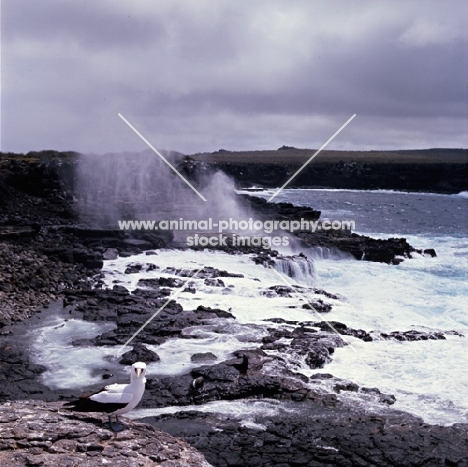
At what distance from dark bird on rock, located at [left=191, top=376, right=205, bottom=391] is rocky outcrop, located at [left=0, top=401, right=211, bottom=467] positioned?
439 centimetres

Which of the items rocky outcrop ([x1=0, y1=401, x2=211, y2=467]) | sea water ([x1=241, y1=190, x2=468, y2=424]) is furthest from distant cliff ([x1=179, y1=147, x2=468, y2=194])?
rocky outcrop ([x1=0, y1=401, x2=211, y2=467])

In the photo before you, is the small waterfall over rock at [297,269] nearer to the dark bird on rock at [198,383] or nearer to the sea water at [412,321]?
the sea water at [412,321]

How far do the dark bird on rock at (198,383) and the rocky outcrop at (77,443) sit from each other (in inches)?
173

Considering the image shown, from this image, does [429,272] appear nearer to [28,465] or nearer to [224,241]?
[224,241]

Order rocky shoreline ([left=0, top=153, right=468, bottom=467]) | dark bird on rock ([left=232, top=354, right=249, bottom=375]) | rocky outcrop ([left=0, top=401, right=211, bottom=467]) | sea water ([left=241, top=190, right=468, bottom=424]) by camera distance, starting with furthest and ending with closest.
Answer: dark bird on rock ([left=232, top=354, right=249, bottom=375]) < sea water ([left=241, top=190, right=468, bottom=424]) < rocky shoreline ([left=0, top=153, right=468, bottom=467]) < rocky outcrop ([left=0, top=401, right=211, bottom=467])

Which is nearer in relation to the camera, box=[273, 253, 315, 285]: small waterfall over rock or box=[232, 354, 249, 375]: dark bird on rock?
box=[232, 354, 249, 375]: dark bird on rock

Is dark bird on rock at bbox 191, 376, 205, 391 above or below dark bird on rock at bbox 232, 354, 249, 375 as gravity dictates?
below

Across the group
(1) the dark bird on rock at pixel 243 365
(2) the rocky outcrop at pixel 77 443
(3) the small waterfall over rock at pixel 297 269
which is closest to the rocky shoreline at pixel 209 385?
(2) the rocky outcrop at pixel 77 443

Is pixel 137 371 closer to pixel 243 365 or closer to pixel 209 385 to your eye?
pixel 209 385

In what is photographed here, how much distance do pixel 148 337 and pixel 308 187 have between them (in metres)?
101

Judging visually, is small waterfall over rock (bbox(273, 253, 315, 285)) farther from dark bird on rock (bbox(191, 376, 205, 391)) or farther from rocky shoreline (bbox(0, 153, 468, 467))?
dark bird on rock (bbox(191, 376, 205, 391))

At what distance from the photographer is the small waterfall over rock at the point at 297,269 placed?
1050 inches

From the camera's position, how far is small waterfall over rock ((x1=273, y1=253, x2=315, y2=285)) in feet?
87.5

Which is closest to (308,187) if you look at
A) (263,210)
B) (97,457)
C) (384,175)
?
(384,175)
